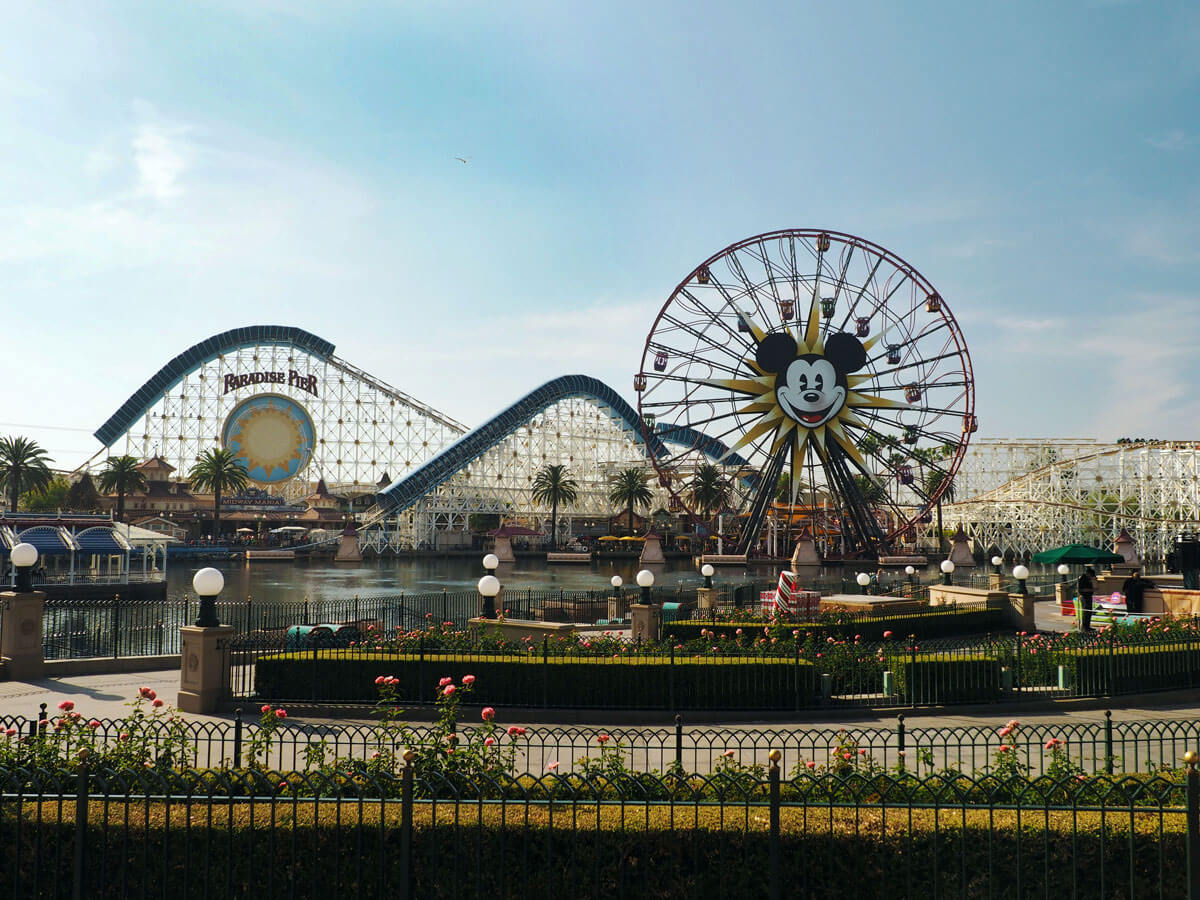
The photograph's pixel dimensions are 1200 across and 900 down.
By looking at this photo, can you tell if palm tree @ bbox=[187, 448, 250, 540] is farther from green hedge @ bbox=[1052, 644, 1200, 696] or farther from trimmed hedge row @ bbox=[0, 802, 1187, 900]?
trimmed hedge row @ bbox=[0, 802, 1187, 900]

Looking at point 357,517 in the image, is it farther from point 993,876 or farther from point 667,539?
point 993,876

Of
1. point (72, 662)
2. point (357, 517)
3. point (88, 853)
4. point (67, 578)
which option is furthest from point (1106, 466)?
point (88, 853)

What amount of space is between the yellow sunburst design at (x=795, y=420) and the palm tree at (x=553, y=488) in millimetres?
36125

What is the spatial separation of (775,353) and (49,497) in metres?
67.8

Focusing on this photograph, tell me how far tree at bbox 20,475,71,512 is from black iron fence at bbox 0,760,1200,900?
8068 centimetres

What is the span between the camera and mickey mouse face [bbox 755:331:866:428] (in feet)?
184

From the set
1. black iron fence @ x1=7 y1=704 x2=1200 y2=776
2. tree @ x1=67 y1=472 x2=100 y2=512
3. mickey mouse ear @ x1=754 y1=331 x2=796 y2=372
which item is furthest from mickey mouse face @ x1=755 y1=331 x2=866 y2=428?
tree @ x1=67 y1=472 x2=100 y2=512

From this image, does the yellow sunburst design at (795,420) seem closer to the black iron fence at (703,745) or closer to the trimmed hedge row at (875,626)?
the trimmed hedge row at (875,626)

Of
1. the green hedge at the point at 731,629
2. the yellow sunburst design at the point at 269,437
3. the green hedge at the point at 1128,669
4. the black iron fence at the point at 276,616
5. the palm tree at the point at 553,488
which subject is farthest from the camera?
the palm tree at the point at 553,488

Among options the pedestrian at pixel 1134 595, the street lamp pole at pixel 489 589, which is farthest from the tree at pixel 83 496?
the pedestrian at pixel 1134 595

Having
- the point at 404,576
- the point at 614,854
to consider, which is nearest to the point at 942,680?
the point at 614,854

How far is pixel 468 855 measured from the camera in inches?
250

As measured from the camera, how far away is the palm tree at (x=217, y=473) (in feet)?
267

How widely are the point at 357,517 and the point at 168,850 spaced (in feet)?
271
